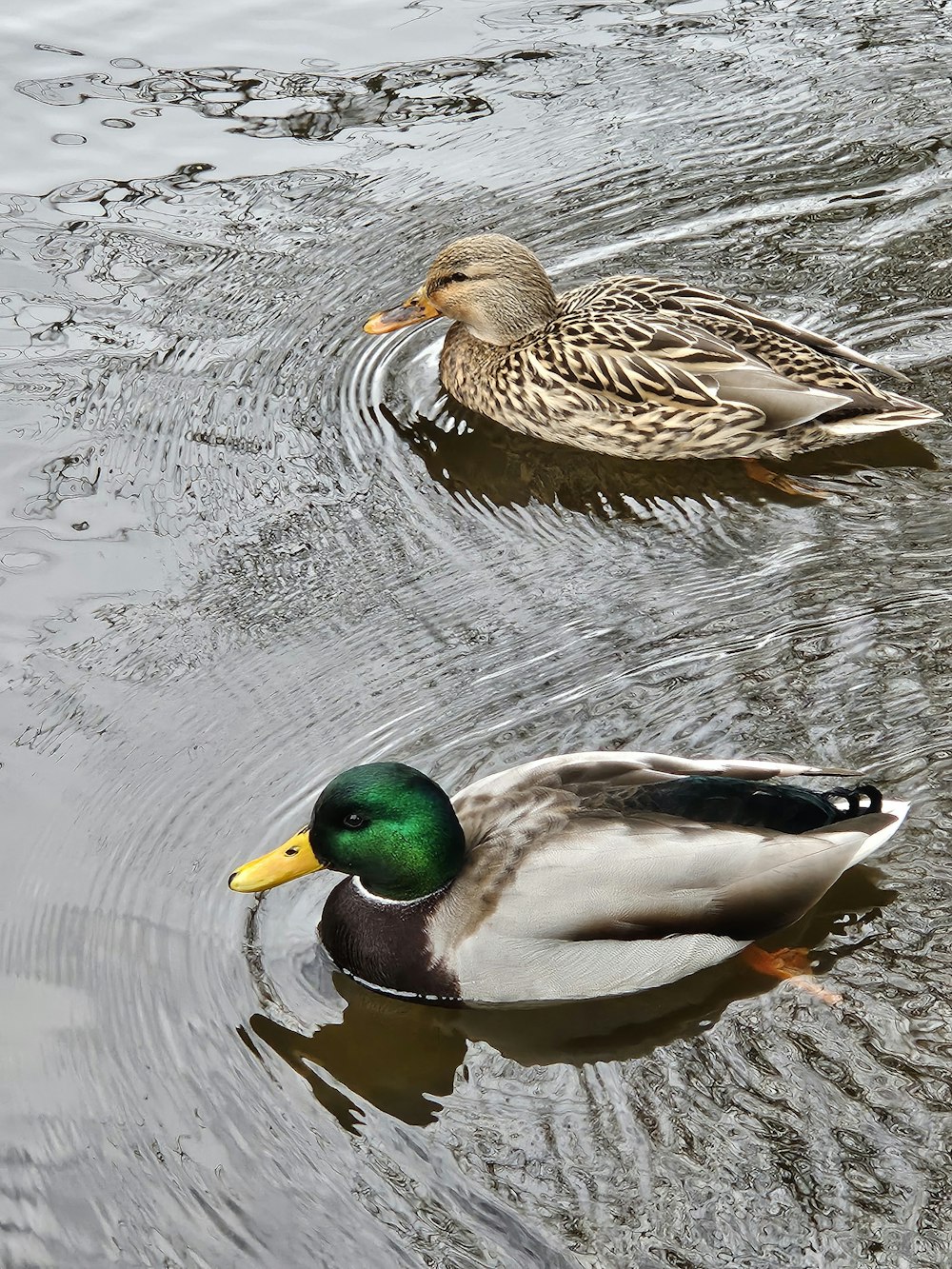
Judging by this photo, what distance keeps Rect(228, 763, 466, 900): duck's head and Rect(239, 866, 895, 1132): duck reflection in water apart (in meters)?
0.34

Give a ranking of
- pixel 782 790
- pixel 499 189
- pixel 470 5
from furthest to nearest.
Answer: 1. pixel 470 5
2. pixel 499 189
3. pixel 782 790

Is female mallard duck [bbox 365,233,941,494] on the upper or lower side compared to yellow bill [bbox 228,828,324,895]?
upper

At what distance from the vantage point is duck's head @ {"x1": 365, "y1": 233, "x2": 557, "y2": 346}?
7098 millimetres

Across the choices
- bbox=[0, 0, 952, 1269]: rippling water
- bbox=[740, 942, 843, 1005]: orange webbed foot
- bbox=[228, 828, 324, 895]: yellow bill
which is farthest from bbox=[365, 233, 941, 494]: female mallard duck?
bbox=[228, 828, 324, 895]: yellow bill

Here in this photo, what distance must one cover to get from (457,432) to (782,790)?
2804 mm

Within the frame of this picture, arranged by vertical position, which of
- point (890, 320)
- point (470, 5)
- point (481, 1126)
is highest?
point (470, 5)

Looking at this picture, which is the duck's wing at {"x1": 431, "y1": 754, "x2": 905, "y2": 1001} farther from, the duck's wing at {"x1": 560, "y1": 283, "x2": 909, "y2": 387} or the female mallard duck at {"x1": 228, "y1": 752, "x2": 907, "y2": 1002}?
the duck's wing at {"x1": 560, "y1": 283, "x2": 909, "y2": 387}

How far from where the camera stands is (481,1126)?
14.0ft

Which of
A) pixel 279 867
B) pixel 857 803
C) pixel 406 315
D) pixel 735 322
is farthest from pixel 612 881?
pixel 406 315

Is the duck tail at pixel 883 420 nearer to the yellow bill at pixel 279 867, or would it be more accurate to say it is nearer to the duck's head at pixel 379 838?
the duck's head at pixel 379 838

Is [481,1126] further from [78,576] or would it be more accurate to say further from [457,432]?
[457,432]

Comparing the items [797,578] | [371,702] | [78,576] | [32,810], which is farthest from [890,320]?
[32,810]

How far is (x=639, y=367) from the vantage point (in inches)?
265

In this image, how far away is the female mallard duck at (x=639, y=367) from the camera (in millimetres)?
6535
